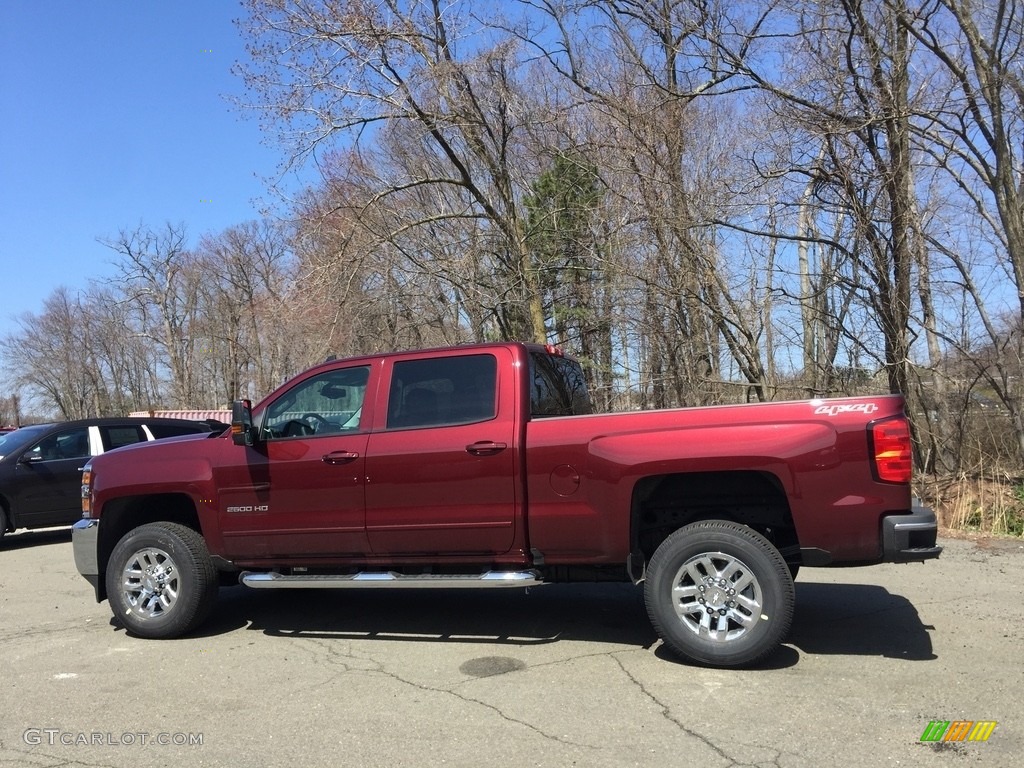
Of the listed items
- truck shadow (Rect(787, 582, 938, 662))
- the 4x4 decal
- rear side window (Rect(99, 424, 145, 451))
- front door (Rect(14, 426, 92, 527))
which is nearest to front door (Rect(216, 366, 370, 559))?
the 4x4 decal

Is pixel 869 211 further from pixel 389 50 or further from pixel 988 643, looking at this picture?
pixel 389 50

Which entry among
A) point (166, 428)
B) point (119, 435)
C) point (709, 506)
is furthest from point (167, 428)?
point (709, 506)

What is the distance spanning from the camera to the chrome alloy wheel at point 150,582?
5914 mm

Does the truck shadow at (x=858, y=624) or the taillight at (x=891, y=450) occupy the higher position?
the taillight at (x=891, y=450)

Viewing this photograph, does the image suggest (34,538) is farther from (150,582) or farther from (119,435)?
(150,582)

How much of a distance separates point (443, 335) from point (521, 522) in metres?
17.3

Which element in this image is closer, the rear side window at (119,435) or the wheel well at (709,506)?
the wheel well at (709,506)

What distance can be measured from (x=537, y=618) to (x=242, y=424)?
2.72 meters

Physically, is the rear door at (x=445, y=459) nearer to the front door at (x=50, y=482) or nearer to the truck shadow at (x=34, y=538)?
the front door at (x=50, y=482)

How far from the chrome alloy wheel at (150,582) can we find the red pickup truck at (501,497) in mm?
15

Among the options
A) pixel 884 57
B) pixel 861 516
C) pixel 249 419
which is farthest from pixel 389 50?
pixel 861 516

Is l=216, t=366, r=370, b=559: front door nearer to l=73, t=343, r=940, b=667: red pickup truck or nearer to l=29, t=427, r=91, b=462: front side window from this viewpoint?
l=73, t=343, r=940, b=667: red pickup truck

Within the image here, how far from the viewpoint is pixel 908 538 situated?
14.8ft

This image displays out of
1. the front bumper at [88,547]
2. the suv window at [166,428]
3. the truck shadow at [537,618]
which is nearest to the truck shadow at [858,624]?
the truck shadow at [537,618]
